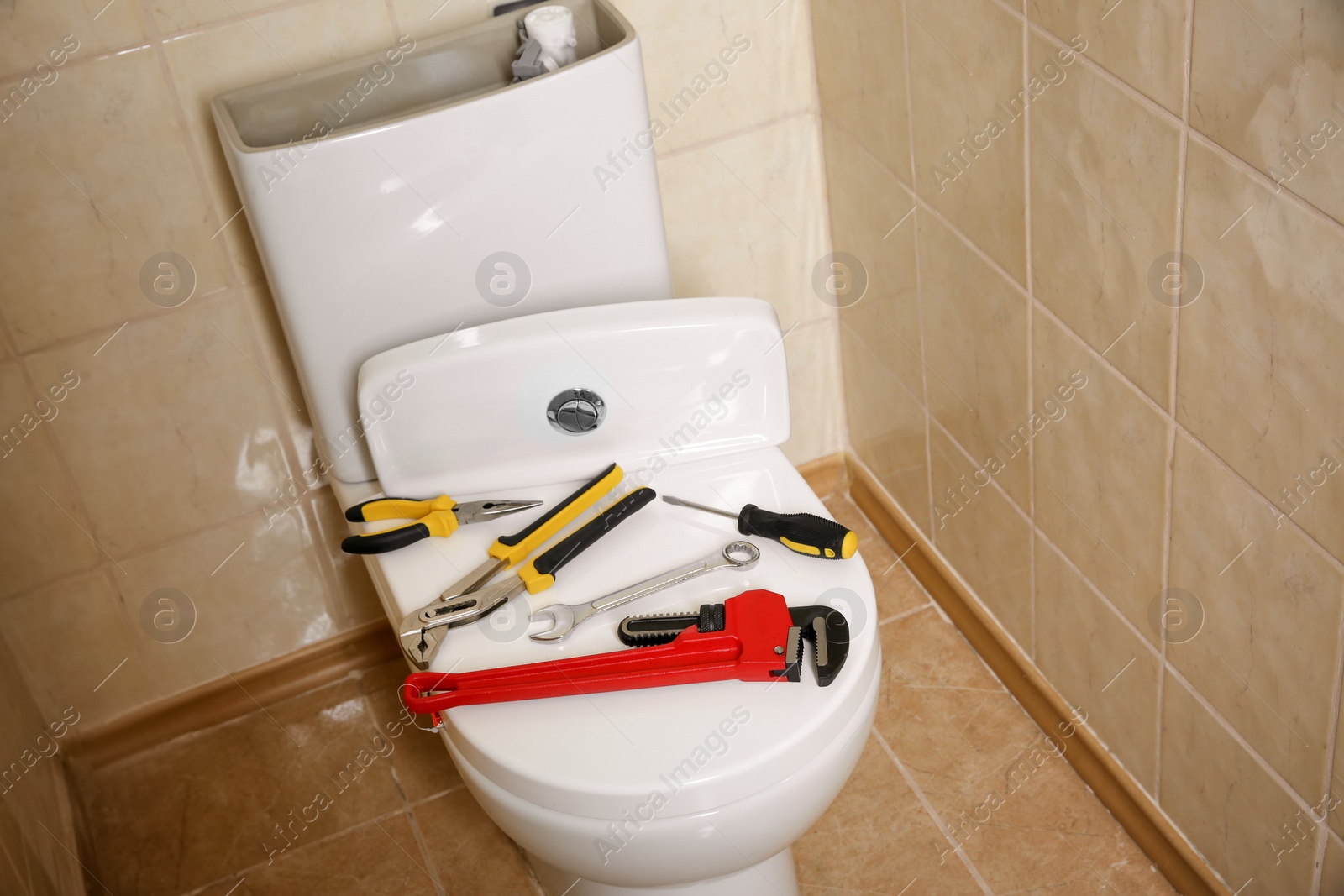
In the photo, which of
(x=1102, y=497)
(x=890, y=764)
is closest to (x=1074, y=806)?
(x=890, y=764)

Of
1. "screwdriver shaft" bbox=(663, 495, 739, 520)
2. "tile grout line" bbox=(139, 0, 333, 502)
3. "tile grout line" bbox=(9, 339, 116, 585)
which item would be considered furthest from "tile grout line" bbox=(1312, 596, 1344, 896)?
"tile grout line" bbox=(9, 339, 116, 585)

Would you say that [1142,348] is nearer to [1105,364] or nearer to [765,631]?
[1105,364]

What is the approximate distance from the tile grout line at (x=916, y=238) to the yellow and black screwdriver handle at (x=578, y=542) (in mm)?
470

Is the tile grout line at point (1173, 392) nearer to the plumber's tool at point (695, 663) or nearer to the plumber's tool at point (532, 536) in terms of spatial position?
the plumber's tool at point (695, 663)

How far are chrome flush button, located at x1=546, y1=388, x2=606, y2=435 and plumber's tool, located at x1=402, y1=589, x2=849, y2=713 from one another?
0.90 ft

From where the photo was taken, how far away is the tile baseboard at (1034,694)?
1.30 metres

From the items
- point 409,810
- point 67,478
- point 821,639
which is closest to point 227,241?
point 67,478

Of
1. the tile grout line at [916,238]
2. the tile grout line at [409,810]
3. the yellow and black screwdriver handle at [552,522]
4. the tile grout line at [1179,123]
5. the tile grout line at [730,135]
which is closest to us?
the tile grout line at [1179,123]

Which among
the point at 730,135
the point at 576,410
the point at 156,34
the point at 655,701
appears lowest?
the point at 655,701

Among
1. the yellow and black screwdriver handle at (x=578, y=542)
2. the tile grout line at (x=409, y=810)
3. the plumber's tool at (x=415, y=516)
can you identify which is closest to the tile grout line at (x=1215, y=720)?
the yellow and black screwdriver handle at (x=578, y=542)

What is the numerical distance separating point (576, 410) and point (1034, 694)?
0.67 metres

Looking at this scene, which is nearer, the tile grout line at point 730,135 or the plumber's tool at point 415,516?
the plumber's tool at point 415,516

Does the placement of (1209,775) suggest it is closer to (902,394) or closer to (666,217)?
(902,394)

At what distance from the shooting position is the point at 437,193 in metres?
1.25
